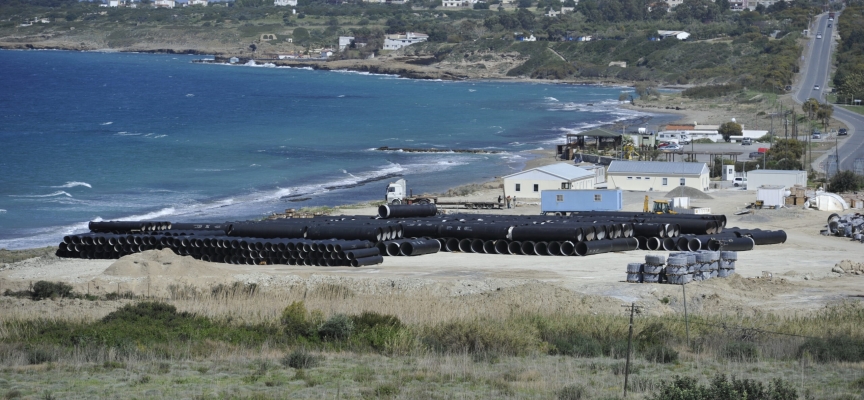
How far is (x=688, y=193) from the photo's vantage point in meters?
56.1

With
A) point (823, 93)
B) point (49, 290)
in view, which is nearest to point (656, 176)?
point (49, 290)

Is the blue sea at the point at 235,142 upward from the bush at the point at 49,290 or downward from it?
downward

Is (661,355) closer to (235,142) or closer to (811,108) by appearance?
(235,142)

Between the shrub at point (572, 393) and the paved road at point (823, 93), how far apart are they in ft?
189

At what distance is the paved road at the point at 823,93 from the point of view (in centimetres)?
7944

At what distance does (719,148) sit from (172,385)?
74.5m

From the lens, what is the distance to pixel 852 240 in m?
42.0

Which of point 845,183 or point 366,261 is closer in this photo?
point 366,261

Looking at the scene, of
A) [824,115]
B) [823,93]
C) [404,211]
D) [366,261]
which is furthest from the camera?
[823,93]

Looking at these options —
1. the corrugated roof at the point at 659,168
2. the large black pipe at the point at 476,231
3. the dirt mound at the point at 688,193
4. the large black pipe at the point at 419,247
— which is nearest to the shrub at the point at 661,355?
the large black pipe at the point at 476,231

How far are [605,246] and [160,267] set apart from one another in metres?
15.5

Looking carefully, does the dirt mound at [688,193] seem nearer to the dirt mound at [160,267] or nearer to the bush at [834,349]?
the dirt mound at [160,267]

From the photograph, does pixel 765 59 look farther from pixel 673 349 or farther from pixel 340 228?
pixel 673 349

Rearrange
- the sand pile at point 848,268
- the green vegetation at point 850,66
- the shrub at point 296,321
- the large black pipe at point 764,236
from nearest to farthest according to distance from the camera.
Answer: the shrub at point 296,321 → the sand pile at point 848,268 → the large black pipe at point 764,236 → the green vegetation at point 850,66
